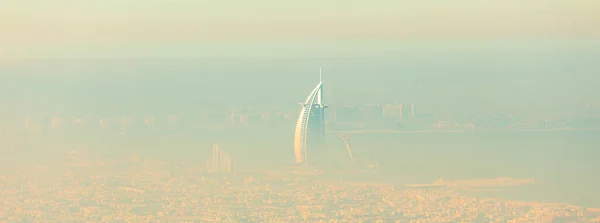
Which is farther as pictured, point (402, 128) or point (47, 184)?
point (402, 128)

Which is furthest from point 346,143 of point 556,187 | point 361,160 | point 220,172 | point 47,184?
point 47,184

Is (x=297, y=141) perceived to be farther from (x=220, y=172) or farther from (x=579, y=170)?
(x=579, y=170)

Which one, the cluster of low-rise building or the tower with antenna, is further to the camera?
the tower with antenna

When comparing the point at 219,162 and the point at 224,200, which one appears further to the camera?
the point at 219,162

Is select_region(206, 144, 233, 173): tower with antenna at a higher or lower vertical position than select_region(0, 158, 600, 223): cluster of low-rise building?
higher

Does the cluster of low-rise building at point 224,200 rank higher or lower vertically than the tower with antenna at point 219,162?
lower
